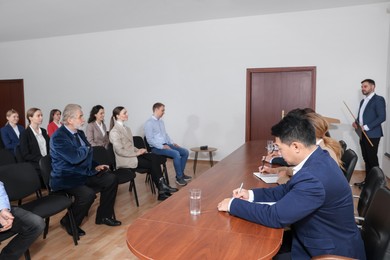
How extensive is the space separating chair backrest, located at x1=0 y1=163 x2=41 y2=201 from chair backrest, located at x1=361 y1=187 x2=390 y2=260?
2.66 meters

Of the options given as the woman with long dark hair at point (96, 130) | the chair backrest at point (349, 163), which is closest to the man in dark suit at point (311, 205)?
the chair backrest at point (349, 163)

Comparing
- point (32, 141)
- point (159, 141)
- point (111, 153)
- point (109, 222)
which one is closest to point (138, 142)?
point (159, 141)

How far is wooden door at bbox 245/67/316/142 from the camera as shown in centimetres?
576

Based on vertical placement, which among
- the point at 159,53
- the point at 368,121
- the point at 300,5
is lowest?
the point at 368,121

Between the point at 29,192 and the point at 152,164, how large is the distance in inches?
66.3

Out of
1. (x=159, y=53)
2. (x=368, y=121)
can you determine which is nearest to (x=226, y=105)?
(x=159, y=53)

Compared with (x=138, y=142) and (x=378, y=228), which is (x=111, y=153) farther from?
(x=378, y=228)

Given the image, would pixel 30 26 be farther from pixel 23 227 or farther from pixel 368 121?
pixel 368 121

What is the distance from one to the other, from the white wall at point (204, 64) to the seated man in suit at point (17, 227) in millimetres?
4480

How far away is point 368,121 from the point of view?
4.79 meters

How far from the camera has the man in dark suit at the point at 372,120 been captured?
4.64m

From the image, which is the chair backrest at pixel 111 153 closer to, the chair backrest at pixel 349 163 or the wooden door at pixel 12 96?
the chair backrest at pixel 349 163

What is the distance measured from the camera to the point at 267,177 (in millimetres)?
2348

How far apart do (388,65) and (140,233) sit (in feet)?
17.4
